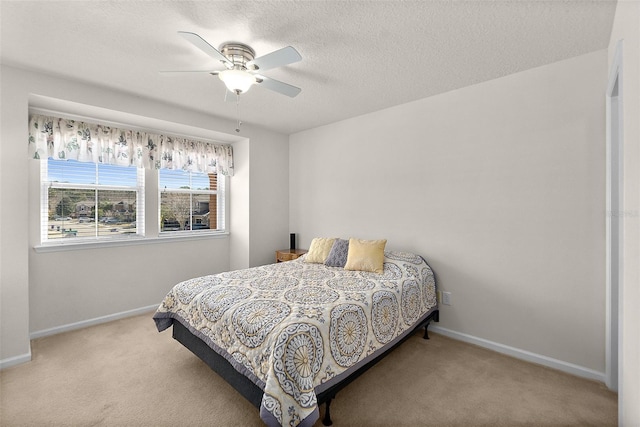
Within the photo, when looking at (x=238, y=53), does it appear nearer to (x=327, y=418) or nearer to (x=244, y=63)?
(x=244, y=63)

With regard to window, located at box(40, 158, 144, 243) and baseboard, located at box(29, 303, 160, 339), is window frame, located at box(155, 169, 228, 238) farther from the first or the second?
baseboard, located at box(29, 303, 160, 339)

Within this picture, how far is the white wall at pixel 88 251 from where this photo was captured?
243 centimetres

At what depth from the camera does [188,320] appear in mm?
2281

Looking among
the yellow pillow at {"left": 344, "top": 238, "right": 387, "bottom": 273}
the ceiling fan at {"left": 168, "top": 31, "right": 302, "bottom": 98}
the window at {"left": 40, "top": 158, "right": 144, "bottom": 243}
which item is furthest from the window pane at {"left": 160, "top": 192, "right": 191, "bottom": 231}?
the yellow pillow at {"left": 344, "top": 238, "right": 387, "bottom": 273}

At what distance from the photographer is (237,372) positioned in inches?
72.5

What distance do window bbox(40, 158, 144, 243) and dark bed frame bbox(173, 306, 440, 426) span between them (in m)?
1.82

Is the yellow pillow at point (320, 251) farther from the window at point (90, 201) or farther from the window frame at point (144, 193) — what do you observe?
the window at point (90, 201)

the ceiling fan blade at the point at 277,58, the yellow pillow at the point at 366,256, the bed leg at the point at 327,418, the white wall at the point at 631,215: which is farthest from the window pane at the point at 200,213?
the white wall at the point at 631,215

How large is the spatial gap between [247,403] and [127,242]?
2.62 m

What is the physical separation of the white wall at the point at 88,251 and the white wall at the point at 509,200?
5.88 ft

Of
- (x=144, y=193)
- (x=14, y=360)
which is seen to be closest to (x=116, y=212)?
(x=144, y=193)

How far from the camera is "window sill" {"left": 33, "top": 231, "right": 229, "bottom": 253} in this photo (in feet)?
9.84

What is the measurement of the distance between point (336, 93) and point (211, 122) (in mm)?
1777

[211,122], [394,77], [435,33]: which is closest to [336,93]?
[394,77]
